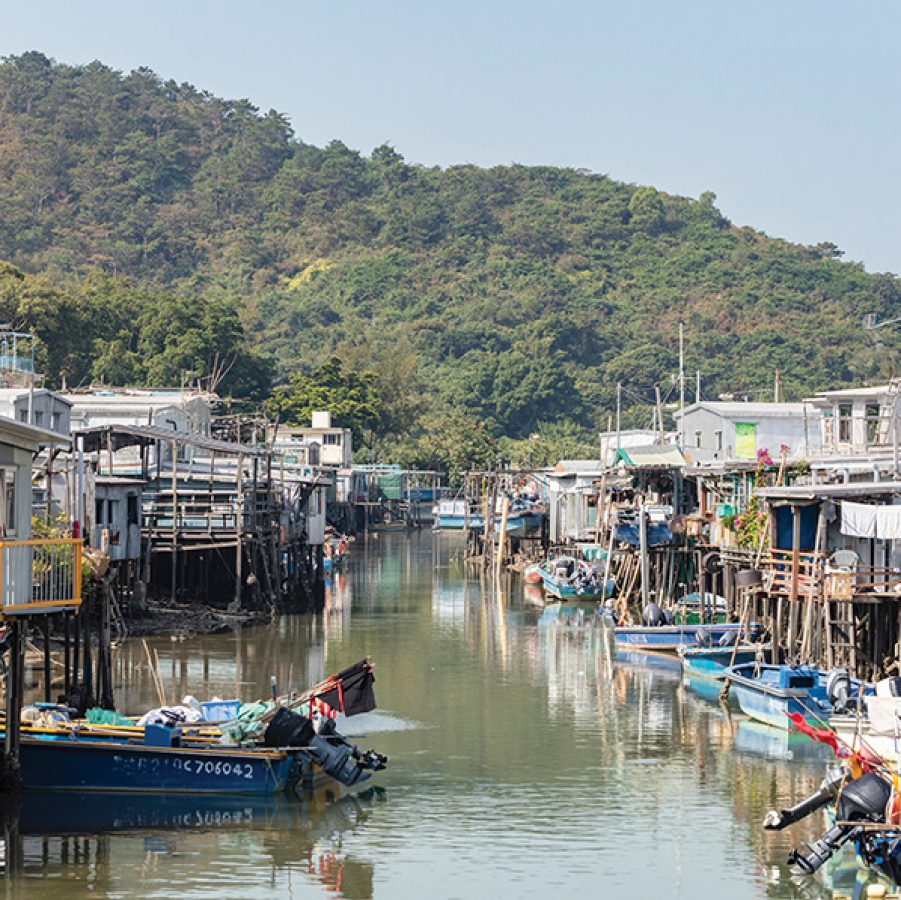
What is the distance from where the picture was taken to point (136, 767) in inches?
1025

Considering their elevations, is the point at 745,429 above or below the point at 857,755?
above

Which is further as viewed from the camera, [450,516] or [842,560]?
[450,516]

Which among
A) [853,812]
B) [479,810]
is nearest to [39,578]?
[479,810]

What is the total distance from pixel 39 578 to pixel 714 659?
19.7 metres

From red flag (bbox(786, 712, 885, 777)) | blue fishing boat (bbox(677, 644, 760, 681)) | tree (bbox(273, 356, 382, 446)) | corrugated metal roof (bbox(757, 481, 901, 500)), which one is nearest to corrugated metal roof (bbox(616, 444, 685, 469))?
blue fishing boat (bbox(677, 644, 760, 681))

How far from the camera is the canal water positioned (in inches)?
938

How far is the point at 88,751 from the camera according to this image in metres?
25.8

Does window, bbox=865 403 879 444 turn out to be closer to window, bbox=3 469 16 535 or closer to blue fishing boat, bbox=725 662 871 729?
blue fishing boat, bbox=725 662 871 729

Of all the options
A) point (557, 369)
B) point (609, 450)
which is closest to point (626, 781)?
point (609, 450)

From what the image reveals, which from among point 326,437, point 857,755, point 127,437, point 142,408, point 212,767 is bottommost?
point 212,767

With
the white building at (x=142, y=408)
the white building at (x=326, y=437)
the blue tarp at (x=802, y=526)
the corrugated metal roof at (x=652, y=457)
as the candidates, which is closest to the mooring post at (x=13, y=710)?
the blue tarp at (x=802, y=526)

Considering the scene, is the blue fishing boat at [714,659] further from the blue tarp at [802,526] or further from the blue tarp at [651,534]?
the blue tarp at [651,534]

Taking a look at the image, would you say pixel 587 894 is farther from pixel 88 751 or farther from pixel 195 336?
pixel 195 336

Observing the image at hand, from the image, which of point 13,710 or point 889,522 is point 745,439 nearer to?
point 889,522
